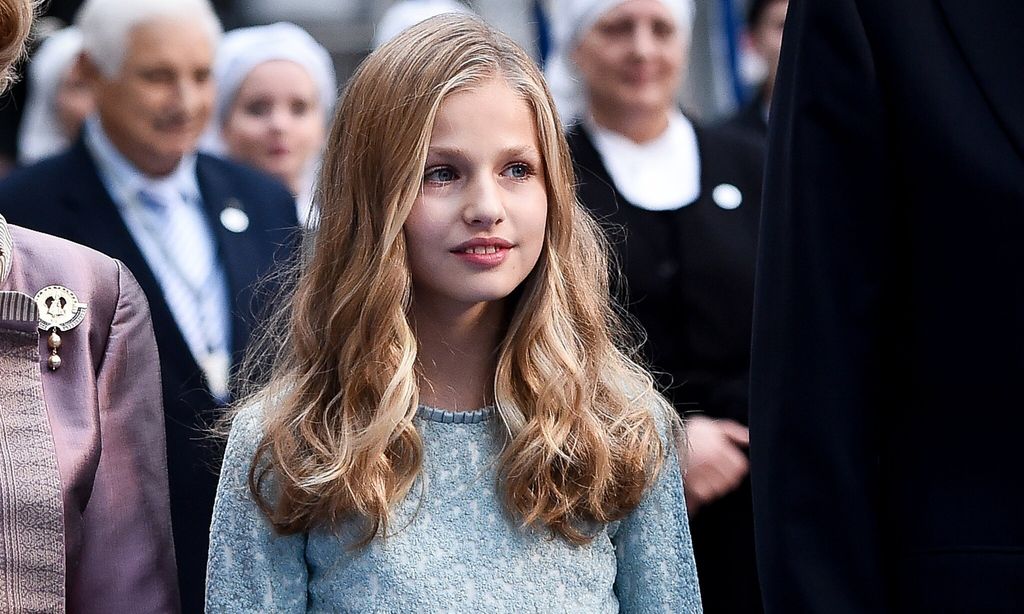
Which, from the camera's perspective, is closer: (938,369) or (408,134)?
(938,369)

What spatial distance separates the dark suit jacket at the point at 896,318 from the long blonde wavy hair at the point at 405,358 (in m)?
0.60

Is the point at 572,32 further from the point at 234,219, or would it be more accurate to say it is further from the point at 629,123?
the point at 234,219

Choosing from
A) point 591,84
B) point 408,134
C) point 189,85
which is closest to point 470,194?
point 408,134

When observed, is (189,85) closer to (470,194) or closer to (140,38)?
(140,38)

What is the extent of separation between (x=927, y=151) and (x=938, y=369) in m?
0.28

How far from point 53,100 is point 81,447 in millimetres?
5387

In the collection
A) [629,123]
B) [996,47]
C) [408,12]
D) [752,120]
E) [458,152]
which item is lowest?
[752,120]

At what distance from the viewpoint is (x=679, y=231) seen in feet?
13.2

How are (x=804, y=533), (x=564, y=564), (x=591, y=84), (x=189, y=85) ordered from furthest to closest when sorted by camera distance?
(x=189, y=85) < (x=591, y=84) < (x=564, y=564) < (x=804, y=533)

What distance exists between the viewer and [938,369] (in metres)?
2.15

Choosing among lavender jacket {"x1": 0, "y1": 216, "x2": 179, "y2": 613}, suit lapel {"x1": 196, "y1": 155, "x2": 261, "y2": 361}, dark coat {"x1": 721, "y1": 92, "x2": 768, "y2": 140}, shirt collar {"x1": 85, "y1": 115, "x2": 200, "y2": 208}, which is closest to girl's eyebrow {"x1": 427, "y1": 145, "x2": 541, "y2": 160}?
lavender jacket {"x1": 0, "y1": 216, "x2": 179, "y2": 613}

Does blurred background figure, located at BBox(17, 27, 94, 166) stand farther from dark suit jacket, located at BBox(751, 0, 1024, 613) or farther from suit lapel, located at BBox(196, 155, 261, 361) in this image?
dark suit jacket, located at BBox(751, 0, 1024, 613)

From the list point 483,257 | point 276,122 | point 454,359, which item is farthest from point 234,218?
point 483,257

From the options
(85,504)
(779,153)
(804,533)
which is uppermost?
(779,153)
